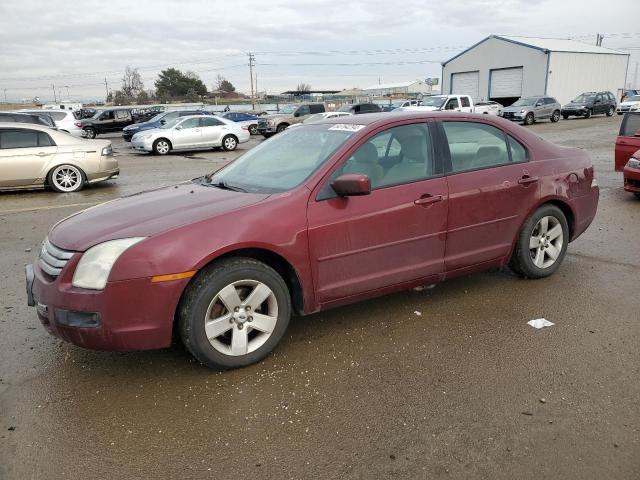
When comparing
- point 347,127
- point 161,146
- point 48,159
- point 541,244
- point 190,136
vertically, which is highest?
point 347,127

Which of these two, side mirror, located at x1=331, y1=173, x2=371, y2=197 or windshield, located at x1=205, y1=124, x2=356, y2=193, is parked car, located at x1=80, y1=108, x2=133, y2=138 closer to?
windshield, located at x1=205, y1=124, x2=356, y2=193

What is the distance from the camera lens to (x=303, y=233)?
11.7 ft

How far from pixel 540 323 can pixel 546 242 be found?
3.67 ft

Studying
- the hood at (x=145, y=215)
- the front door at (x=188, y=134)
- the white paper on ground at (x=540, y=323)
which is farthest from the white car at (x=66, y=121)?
the white paper on ground at (x=540, y=323)

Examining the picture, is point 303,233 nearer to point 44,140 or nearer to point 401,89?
point 44,140

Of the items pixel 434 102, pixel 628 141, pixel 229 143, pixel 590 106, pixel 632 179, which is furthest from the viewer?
pixel 590 106

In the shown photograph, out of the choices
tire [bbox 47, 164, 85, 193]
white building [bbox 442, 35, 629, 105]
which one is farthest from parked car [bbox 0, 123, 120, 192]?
white building [bbox 442, 35, 629, 105]

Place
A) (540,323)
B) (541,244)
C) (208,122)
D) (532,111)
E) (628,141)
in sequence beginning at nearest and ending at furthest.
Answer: (540,323) < (541,244) < (628,141) < (208,122) < (532,111)

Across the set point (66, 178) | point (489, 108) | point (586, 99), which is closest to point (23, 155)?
point (66, 178)

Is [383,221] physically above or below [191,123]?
above

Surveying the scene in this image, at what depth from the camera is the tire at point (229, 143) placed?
70.3 feet

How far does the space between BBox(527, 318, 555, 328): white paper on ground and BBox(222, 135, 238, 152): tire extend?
18.6 meters

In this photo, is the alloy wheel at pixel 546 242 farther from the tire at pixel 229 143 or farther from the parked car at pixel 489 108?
the parked car at pixel 489 108

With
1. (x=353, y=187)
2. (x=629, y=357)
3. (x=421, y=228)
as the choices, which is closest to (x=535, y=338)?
(x=629, y=357)
